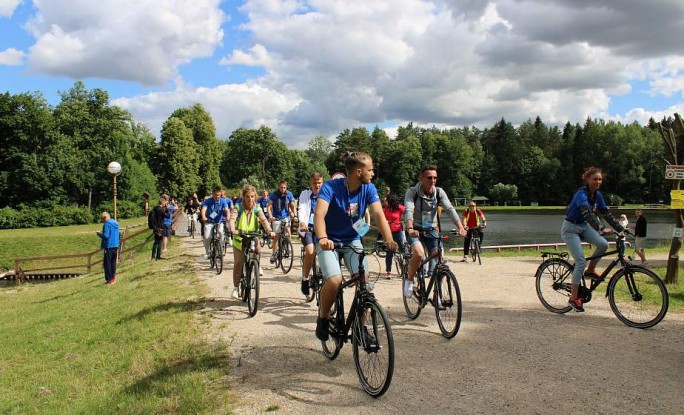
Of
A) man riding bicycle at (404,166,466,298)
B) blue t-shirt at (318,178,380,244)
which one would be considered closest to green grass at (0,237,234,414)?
blue t-shirt at (318,178,380,244)

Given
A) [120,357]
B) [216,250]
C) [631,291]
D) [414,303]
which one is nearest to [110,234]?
[216,250]

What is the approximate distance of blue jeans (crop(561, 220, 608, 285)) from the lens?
6.73 metres

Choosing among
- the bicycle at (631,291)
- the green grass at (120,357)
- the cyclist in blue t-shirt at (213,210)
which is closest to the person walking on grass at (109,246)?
the green grass at (120,357)

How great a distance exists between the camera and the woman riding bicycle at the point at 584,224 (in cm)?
664

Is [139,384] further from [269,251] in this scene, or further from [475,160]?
[475,160]

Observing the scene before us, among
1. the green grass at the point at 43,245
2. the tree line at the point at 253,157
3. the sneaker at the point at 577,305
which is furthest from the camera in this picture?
the tree line at the point at 253,157

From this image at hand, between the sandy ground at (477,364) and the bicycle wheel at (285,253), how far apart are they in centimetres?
358

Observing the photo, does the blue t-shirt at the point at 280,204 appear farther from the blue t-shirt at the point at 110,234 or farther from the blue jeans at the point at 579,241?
the blue jeans at the point at 579,241

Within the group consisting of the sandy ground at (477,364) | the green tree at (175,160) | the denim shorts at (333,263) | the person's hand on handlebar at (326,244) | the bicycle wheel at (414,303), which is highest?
the green tree at (175,160)

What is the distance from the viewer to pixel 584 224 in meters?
6.91

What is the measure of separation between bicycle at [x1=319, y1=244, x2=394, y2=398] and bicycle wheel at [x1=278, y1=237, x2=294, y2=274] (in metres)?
6.96

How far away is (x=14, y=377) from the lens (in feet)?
24.0

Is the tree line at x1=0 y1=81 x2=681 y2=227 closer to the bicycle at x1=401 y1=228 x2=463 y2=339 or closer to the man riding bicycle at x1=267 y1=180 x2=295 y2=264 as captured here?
the man riding bicycle at x1=267 y1=180 x2=295 y2=264

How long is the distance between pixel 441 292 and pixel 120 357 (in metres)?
4.13
